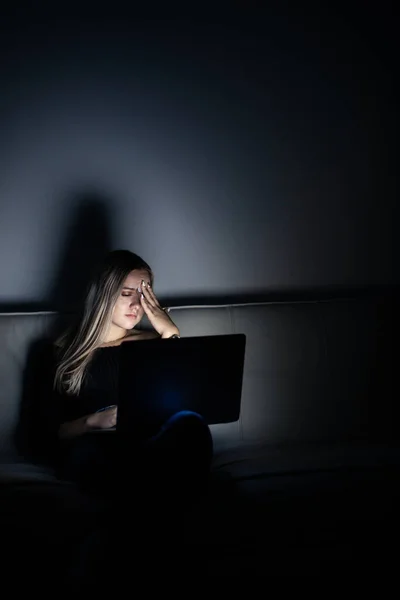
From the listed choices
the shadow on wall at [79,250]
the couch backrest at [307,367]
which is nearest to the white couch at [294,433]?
the couch backrest at [307,367]

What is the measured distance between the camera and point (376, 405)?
238 centimetres

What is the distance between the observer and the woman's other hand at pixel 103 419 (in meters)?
1.95

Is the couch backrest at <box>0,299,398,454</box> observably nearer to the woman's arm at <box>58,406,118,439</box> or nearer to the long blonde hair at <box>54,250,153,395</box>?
the long blonde hair at <box>54,250,153,395</box>

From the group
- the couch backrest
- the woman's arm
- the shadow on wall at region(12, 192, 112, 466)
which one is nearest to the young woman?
the woman's arm

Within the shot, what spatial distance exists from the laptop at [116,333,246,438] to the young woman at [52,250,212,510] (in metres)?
0.03

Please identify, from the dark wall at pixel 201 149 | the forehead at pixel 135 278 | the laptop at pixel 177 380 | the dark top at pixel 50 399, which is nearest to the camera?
the laptop at pixel 177 380

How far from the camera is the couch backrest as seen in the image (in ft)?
7.58

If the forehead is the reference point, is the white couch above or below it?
below

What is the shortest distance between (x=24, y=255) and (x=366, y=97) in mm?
1512

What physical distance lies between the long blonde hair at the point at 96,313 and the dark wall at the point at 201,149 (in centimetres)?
42

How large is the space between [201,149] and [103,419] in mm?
1203

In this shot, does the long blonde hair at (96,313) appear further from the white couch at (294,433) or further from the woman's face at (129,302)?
the white couch at (294,433)

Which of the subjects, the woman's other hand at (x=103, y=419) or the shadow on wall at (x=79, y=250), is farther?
the shadow on wall at (x=79, y=250)

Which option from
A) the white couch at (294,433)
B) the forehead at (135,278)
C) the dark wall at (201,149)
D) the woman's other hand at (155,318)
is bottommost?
the white couch at (294,433)
